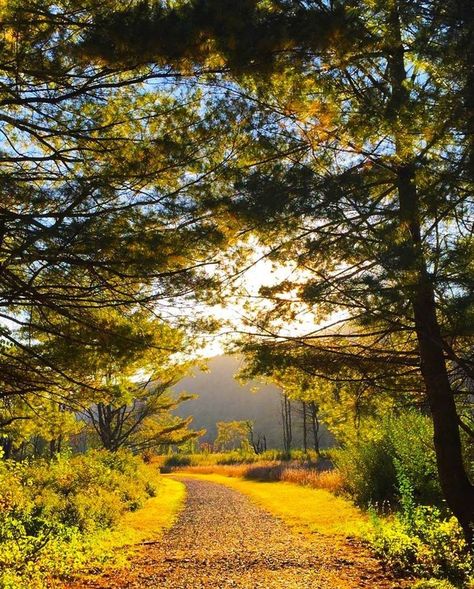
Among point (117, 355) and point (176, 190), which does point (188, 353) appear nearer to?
point (117, 355)

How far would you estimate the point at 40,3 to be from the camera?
404 cm

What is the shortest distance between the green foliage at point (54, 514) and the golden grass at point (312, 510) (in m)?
3.79

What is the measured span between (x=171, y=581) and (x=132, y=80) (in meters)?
5.88

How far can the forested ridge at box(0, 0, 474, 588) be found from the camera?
3.79 meters

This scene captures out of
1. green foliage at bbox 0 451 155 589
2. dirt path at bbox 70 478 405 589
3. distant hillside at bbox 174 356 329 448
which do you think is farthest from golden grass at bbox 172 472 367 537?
distant hillside at bbox 174 356 329 448

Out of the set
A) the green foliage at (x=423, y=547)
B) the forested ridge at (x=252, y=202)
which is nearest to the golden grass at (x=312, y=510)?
the green foliage at (x=423, y=547)

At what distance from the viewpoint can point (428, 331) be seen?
509 cm

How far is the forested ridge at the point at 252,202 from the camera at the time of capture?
3787 millimetres

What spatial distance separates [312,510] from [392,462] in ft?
7.58

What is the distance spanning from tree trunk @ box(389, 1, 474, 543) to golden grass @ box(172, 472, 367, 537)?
10.5 ft

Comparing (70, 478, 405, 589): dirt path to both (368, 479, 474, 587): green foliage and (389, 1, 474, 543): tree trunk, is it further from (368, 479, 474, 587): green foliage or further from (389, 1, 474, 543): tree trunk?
(389, 1, 474, 543): tree trunk

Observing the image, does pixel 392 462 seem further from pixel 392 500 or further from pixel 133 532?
pixel 133 532

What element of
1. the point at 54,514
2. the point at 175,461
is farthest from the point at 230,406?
the point at 54,514

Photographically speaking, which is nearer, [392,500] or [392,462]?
[392,500]
